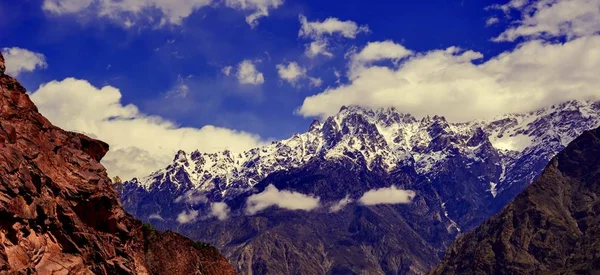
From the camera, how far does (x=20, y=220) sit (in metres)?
92.4

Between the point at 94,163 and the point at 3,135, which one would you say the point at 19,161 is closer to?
the point at 3,135

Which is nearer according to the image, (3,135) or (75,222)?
(3,135)

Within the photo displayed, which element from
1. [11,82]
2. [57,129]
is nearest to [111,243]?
[57,129]

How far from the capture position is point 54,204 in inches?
4028

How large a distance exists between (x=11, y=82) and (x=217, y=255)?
7971cm

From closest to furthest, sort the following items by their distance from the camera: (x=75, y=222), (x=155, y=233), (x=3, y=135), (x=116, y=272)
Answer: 1. (x=3, y=135)
2. (x=75, y=222)
3. (x=116, y=272)
4. (x=155, y=233)

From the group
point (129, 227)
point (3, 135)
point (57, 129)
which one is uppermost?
point (57, 129)

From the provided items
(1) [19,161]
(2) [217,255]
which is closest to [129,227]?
(1) [19,161]

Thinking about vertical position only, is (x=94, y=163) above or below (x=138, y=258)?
above

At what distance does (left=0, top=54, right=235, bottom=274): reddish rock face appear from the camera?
92625 mm

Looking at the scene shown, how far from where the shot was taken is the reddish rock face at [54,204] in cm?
9262

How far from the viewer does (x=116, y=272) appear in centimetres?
11356

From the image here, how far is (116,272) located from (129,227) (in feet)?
36.5

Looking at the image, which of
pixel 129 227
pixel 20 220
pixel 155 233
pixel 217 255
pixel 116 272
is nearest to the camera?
pixel 20 220
